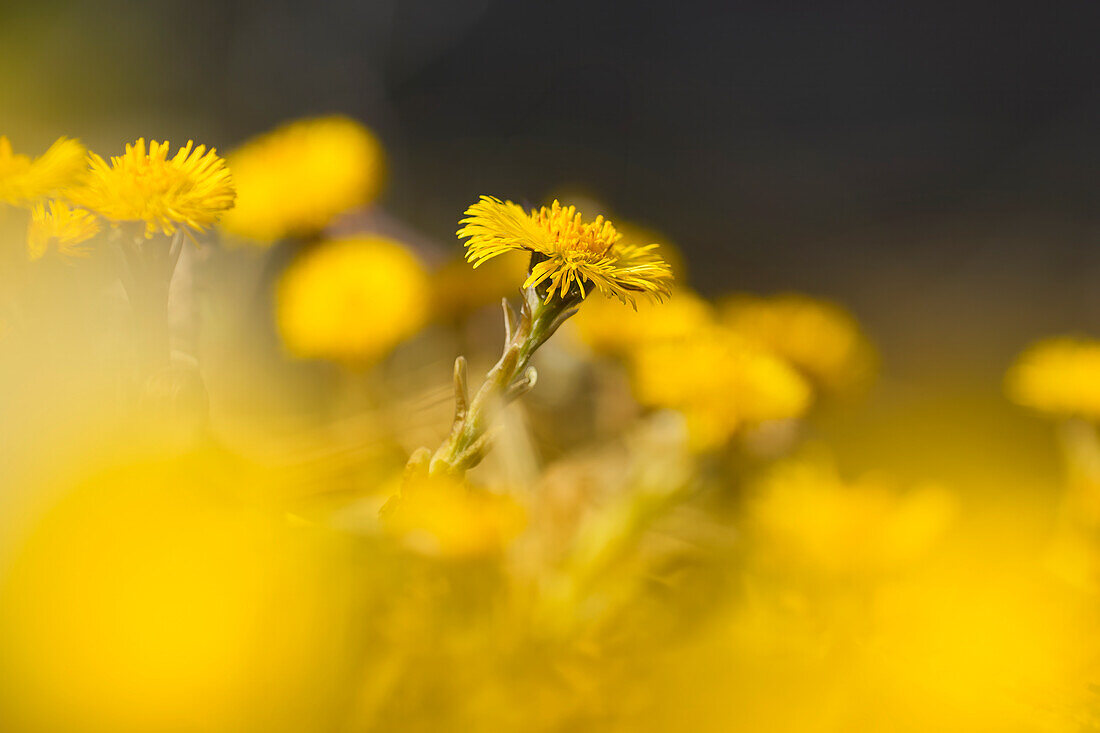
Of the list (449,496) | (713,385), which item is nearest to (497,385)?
(449,496)

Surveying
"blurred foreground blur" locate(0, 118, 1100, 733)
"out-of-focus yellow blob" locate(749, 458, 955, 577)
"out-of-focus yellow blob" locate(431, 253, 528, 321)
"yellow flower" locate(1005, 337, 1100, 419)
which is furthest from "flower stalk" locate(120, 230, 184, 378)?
"yellow flower" locate(1005, 337, 1100, 419)

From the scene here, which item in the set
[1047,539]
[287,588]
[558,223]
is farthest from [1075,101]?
[287,588]

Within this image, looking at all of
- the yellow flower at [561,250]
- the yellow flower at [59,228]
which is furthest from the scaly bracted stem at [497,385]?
the yellow flower at [59,228]

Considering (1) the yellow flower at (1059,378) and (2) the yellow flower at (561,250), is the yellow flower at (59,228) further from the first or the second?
(1) the yellow flower at (1059,378)

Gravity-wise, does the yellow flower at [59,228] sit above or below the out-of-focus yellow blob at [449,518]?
above

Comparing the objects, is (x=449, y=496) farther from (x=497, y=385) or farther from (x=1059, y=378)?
(x=1059, y=378)

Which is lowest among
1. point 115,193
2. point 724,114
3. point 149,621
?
point 149,621

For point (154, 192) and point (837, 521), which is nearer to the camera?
point (154, 192)
